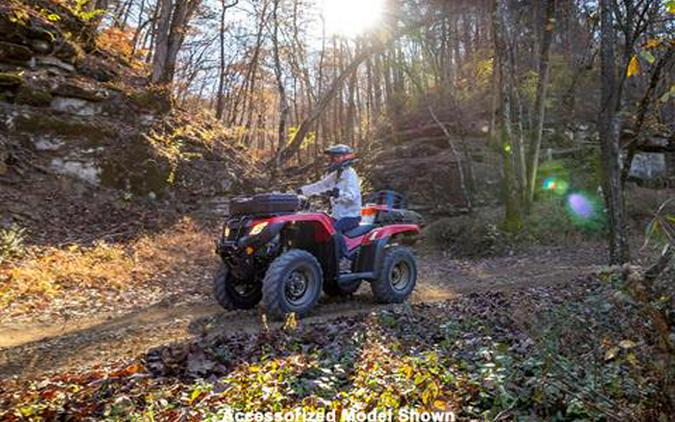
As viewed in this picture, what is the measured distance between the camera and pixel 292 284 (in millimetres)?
5742

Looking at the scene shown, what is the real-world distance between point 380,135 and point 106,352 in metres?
16.9

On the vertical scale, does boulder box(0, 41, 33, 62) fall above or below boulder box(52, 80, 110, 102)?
above

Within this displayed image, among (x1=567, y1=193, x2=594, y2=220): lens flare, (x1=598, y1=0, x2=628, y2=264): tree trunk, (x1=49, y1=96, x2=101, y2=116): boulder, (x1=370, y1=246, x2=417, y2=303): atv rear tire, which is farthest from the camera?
(x1=567, y1=193, x2=594, y2=220): lens flare

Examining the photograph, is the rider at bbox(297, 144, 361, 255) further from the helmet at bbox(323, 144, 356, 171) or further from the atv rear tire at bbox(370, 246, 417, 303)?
the atv rear tire at bbox(370, 246, 417, 303)

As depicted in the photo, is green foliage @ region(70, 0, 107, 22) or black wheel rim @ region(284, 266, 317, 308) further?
green foliage @ region(70, 0, 107, 22)

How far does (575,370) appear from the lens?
3457mm

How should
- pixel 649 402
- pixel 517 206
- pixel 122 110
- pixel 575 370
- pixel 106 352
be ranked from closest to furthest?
1. pixel 649 402
2. pixel 575 370
3. pixel 106 352
4. pixel 517 206
5. pixel 122 110

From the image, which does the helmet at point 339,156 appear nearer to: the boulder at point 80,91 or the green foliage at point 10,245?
the green foliage at point 10,245

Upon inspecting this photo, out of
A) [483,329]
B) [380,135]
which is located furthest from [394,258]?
[380,135]

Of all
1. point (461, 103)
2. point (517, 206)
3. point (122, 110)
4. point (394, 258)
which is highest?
point (461, 103)

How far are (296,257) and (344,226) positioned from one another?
1.21 metres

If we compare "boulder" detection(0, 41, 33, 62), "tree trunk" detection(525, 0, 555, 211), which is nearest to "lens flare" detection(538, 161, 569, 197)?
"tree trunk" detection(525, 0, 555, 211)

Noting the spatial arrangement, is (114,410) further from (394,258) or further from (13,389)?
(394,258)

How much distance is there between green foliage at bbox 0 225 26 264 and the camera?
8055mm
